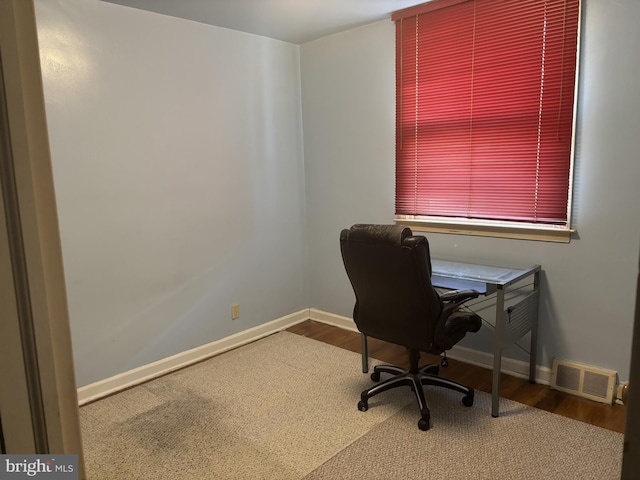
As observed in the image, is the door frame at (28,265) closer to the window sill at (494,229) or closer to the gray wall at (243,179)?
the gray wall at (243,179)

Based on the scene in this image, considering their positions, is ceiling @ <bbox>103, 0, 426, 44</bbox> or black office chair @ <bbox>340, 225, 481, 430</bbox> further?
ceiling @ <bbox>103, 0, 426, 44</bbox>

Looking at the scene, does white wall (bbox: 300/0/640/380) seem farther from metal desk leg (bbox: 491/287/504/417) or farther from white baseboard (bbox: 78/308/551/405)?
metal desk leg (bbox: 491/287/504/417)

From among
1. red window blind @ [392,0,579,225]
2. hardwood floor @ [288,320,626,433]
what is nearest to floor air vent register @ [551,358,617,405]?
hardwood floor @ [288,320,626,433]

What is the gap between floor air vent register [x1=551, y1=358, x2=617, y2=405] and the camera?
261 cm

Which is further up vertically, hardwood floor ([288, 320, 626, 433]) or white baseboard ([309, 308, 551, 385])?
white baseboard ([309, 308, 551, 385])

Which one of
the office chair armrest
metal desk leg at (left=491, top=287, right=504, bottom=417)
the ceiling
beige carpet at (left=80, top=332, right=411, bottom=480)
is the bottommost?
beige carpet at (left=80, top=332, right=411, bottom=480)

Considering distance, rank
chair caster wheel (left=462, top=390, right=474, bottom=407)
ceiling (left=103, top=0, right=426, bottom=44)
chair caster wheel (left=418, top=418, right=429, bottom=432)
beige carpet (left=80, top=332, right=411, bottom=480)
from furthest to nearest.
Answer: ceiling (left=103, top=0, right=426, bottom=44) → chair caster wheel (left=462, top=390, right=474, bottom=407) → chair caster wheel (left=418, top=418, right=429, bottom=432) → beige carpet (left=80, top=332, right=411, bottom=480)

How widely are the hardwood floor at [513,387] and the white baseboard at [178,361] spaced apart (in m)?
0.27

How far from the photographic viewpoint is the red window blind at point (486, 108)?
266cm

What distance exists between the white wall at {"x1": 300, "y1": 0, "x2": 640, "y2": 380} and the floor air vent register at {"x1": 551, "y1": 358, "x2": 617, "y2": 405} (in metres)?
0.05

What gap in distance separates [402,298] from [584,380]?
131 cm

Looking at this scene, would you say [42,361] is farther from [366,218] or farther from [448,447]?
[366,218]

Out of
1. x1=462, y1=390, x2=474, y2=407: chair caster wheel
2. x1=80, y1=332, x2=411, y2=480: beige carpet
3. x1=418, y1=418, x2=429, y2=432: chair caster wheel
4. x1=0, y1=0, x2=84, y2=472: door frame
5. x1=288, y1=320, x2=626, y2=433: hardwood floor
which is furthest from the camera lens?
x1=462, y1=390, x2=474, y2=407: chair caster wheel

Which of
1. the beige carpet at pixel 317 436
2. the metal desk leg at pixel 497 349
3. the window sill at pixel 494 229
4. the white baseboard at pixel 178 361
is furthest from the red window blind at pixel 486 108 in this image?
the white baseboard at pixel 178 361
